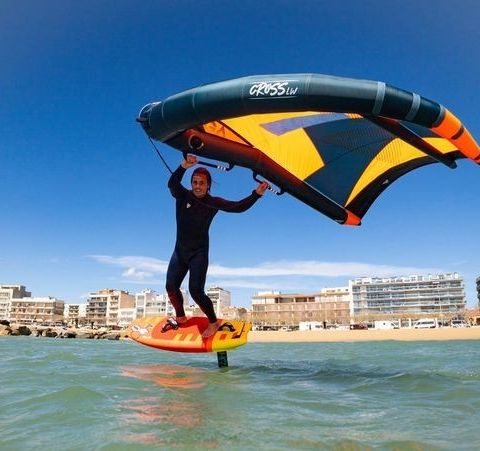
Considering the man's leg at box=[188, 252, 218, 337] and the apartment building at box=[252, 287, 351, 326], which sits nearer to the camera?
the man's leg at box=[188, 252, 218, 337]

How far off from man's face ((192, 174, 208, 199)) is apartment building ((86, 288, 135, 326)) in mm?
151597

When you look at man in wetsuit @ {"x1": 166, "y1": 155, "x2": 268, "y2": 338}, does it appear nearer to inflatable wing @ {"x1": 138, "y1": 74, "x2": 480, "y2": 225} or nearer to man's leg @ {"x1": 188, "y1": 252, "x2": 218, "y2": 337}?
man's leg @ {"x1": 188, "y1": 252, "x2": 218, "y2": 337}

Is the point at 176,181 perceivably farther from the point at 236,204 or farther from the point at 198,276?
the point at 198,276

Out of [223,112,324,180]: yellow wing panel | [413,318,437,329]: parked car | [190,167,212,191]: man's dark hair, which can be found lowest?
[413,318,437,329]: parked car

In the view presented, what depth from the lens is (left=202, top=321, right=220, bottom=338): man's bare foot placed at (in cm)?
849

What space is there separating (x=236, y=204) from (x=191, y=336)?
273 cm

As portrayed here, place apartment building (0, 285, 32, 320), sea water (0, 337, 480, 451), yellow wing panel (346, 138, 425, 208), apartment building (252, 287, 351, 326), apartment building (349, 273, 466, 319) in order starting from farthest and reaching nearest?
apartment building (0, 285, 32, 320) → apartment building (252, 287, 351, 326) → apartment building (349, 273, 466, 319) → yellow wing panel (346, 138, 425, 208) → sea water (0, 337, 480, 451)

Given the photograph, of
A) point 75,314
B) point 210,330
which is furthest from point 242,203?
point 75,314

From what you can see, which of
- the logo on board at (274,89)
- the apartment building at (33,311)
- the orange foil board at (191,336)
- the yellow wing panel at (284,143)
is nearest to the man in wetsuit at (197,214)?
the orange foil board at (191,336)

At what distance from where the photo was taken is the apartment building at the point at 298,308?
4998 inches

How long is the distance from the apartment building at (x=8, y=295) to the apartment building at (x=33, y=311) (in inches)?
102

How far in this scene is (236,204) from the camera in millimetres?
8164

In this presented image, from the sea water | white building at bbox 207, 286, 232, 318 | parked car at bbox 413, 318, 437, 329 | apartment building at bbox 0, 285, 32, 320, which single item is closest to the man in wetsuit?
the sea water

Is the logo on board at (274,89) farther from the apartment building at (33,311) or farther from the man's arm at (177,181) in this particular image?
the apartment building at (33,311)
